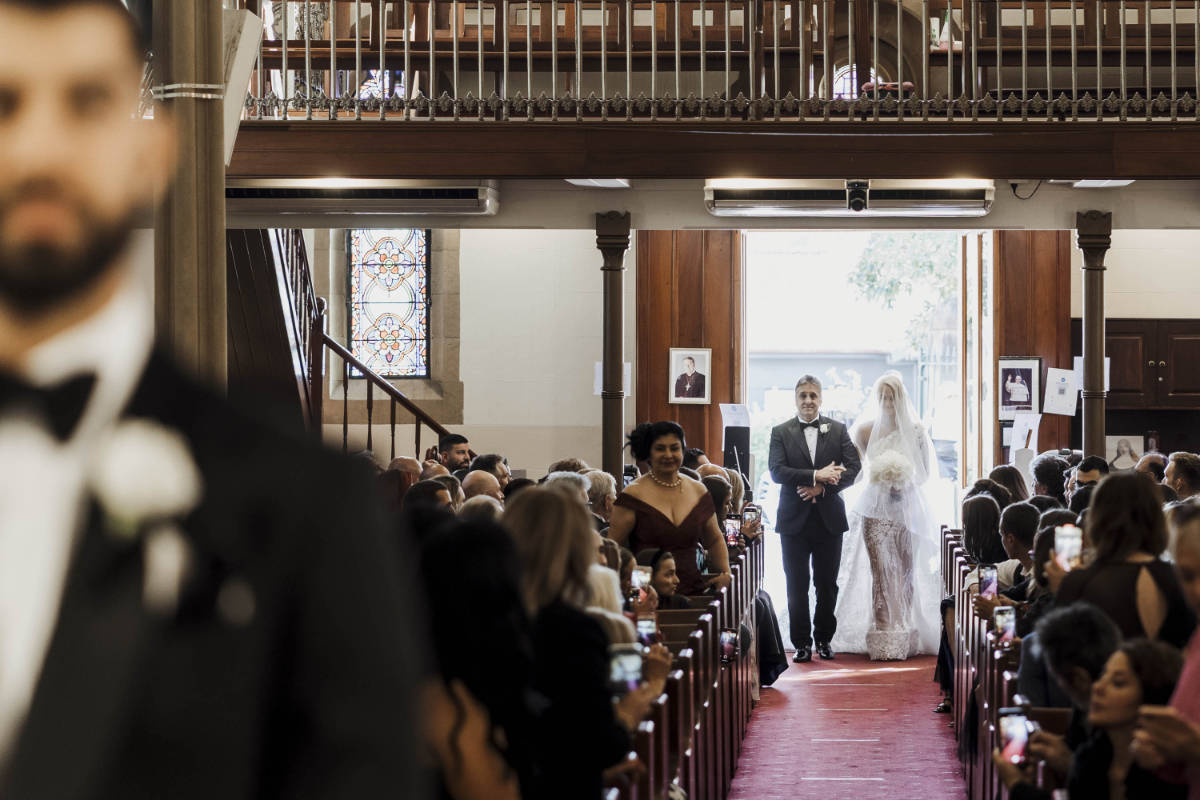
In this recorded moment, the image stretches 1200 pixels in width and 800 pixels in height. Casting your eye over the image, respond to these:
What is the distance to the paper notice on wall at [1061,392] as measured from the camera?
507 inches

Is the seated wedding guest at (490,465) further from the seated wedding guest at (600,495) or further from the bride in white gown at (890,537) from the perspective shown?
the bride in white gown at (890,537)

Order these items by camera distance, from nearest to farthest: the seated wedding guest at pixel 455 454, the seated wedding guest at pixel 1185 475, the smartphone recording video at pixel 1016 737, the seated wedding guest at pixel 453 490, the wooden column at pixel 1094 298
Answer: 1. the smartphone recording video at pixel 1016 737
2. the seated wedding guest at pixel 453 490
3. the seated wedding guest at pixel 1185 475
4. the seated wedding guest at pixel 455 454
5. the wooden column at pixel 1094 298

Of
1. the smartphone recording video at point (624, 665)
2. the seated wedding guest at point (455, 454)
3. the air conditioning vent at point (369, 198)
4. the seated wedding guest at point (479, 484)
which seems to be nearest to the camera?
the smartphone recording video at point (624, 665)

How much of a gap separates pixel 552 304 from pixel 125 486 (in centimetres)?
1436

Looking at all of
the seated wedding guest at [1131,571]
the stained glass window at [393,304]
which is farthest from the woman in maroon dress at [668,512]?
the stained glass window at [393,304]

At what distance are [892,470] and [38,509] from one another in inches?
375

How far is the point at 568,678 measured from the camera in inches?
124

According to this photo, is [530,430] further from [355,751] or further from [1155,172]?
[355,751]

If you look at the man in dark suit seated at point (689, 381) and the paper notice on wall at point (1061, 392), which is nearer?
the paper notice on wall at point (1061, 392)

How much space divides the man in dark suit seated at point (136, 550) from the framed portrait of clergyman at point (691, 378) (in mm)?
13980

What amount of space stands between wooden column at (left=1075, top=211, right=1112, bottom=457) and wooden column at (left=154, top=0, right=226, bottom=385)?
8.01 m

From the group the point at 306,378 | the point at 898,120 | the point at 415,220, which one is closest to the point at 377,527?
the point at 898,120

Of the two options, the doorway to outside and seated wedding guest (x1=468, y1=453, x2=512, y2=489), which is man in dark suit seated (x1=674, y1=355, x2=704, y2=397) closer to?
the doorway to outside

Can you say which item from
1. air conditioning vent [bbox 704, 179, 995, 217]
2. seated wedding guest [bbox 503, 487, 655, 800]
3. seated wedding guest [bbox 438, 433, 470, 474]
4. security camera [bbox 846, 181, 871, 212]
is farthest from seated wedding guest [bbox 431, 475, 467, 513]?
security camera [bbox 846, 181, 871, 212]
